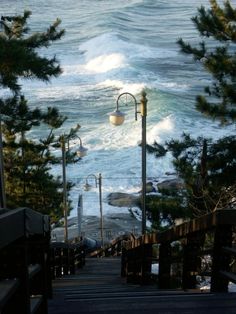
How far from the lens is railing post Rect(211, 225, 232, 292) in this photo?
14.7ft

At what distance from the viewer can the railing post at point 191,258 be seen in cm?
525

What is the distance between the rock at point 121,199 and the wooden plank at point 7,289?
40.1m

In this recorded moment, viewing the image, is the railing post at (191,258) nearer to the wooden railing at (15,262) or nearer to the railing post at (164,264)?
the railing post at (164,264)

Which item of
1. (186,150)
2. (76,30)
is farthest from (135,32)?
(186,150)

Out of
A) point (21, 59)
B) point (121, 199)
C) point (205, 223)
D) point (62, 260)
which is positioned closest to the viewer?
point (205, 223)

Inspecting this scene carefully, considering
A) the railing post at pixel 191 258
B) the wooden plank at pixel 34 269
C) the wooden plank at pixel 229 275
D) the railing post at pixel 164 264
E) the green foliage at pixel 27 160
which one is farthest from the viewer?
the green foliage at pixel 27 160

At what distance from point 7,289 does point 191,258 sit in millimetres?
3397

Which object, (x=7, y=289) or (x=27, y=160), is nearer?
(x=7, y=289)

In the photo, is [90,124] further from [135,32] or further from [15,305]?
[15,305]

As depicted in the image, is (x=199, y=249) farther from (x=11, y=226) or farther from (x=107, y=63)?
(x=107, y=63)

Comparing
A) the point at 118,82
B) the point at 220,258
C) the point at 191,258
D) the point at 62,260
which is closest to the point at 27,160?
the point at 62,260

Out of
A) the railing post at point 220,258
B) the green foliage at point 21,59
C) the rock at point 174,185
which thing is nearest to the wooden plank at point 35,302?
the railing post at point 220,258

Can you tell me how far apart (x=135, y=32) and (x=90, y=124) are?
3516 cm

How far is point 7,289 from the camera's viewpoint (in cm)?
223
